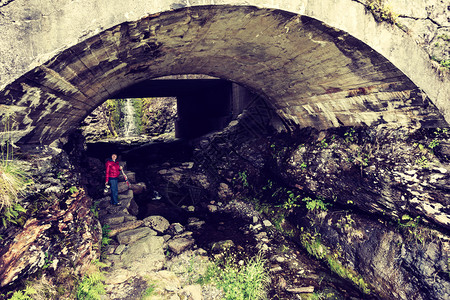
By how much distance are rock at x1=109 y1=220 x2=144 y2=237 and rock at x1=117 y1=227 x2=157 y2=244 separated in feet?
0.74

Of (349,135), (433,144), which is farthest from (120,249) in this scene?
(433,144)

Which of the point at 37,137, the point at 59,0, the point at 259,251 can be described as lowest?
the point at 259,251

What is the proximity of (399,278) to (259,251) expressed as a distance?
8.81 ft

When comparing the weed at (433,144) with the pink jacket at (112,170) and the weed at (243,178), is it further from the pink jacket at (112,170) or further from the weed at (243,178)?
the pink jacket at (112,170)

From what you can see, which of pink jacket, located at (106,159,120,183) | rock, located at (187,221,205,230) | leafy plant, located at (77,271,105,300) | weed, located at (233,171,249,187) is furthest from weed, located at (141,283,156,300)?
weed, located at (233,171,249,187)

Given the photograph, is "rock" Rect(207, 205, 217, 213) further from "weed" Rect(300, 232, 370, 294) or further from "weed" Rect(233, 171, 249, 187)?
"weed" Rect(300, 232, 370, 294)

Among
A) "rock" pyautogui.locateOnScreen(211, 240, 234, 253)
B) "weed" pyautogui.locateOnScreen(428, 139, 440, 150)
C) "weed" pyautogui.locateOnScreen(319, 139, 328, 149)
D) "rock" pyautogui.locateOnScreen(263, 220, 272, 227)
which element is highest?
"weed" pyautogui.locateOnScreen(428, 139, 440, 150)

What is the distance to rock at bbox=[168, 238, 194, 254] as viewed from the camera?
17.7 ft

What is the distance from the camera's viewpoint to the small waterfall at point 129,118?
65.8 ft

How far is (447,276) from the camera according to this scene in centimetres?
366

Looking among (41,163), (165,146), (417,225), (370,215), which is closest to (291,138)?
(370,215)

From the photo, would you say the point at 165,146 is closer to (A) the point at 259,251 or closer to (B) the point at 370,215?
(A) the point at 259,251

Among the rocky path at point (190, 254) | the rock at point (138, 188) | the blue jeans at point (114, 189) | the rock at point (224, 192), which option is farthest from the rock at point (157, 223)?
A: the rock at point (224, 192)

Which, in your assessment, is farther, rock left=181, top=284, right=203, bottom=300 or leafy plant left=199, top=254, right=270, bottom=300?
leafy plant left=199, top=254, right=270, bottom=300
